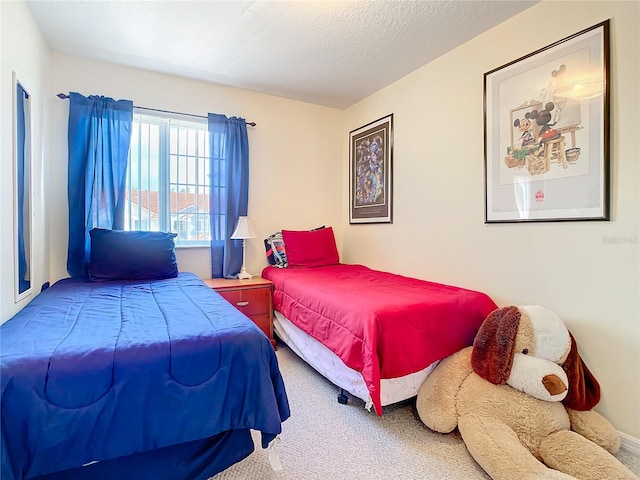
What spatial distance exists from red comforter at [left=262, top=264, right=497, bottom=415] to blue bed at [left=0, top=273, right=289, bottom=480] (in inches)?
21.4

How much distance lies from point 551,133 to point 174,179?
9.70ft

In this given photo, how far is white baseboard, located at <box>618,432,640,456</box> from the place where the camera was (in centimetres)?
157

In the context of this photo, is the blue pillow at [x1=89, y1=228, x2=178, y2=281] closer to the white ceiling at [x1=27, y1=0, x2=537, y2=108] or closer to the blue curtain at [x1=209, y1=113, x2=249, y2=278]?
the blue curtain at [x1=209, y1=113, x2=249, y2=278]

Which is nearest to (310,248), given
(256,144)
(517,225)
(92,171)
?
(256,144)

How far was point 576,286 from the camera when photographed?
1.81 meters

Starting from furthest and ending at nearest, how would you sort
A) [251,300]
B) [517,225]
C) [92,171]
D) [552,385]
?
1. [251,300]
2. [92,171]
3. [517,225]
4. [552,385]

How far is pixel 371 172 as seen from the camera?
337 centimetres

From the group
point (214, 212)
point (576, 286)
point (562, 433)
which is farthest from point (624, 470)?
point (214, 212)

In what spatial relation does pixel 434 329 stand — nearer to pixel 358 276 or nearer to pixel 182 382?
pixel 358 276

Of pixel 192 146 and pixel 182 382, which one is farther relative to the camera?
pixel 192 146

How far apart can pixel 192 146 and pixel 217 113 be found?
1.35ft

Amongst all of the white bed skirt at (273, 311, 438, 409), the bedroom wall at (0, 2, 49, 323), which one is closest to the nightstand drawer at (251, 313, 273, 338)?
the white bed skirt at (273, 311, 438, 409)

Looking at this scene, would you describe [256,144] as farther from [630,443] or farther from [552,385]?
[630,443]

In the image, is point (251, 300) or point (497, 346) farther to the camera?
point (251, 300)
